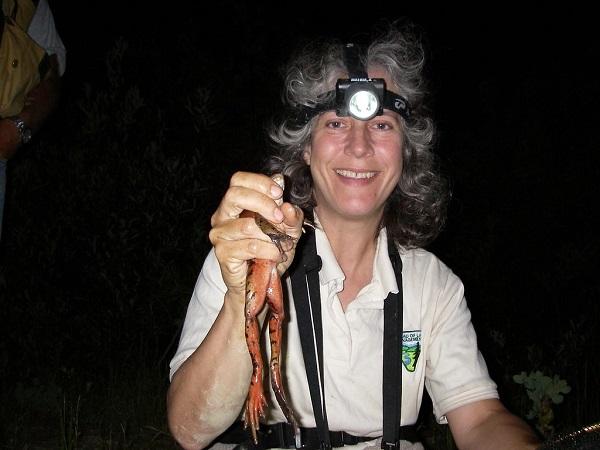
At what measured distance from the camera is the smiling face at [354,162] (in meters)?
2.60

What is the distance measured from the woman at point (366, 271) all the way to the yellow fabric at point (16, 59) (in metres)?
1.50

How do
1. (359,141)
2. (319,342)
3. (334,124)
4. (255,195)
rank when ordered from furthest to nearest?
(334,124)
(359,141)
(319,342)
(255,195)

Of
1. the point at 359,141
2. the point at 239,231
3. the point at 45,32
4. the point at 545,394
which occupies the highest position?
the point at 45,32

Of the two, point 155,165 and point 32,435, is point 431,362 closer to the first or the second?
point 32,435

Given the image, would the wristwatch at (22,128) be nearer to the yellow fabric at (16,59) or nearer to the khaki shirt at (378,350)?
the yellow fabric at (16,59)

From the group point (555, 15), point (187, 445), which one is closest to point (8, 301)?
point (187, 445)

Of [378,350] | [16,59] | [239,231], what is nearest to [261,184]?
[239,231]

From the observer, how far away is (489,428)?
2.46 meters

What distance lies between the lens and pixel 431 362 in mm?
2713

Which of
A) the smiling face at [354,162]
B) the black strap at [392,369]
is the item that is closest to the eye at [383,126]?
the smiling face at [354,162]

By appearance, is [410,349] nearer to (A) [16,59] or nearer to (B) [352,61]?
(B) [352,61]

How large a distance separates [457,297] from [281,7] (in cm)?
813

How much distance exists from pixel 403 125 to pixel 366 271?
0.67m

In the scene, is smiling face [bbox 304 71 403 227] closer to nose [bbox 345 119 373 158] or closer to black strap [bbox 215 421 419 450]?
nose [bbox 345 119 373 158]
